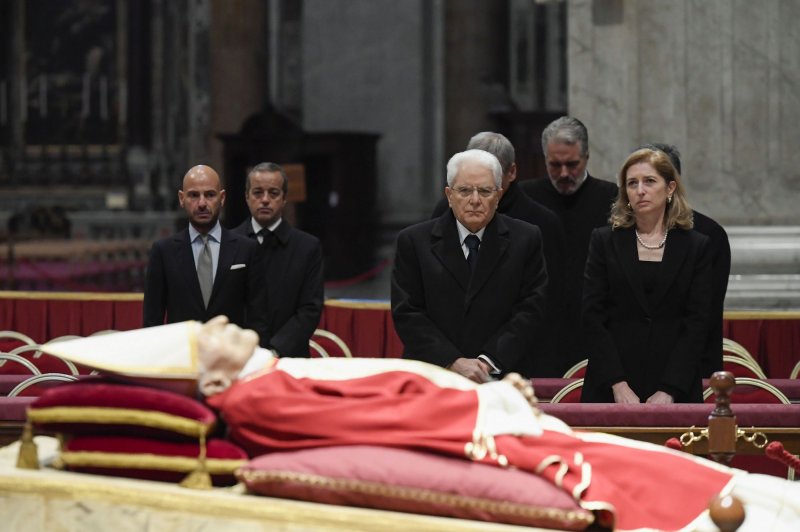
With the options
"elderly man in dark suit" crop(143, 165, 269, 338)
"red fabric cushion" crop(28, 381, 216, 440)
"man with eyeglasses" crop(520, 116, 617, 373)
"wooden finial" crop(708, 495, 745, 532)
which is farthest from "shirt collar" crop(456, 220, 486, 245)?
"wooden finial" crop(708, 495, 745, 532)

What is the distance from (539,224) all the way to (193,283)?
150cm

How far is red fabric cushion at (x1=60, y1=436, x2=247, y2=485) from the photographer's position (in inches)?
132

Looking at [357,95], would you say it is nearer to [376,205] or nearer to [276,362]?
[376,205]

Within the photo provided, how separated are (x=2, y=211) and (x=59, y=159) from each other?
4.19ft

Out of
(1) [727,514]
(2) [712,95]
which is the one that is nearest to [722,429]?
(1) [727,514]

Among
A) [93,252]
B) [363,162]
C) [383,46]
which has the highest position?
[383,46]

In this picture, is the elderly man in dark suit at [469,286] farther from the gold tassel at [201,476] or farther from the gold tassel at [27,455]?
the gold tassel at [27,455]

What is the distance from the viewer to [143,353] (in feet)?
11.3

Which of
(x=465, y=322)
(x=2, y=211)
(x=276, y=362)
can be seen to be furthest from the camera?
(x=2, y=211)

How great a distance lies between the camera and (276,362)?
3.68 m

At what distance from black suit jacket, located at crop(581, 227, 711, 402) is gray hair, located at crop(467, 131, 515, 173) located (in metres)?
0.70

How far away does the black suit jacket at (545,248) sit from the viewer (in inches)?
234

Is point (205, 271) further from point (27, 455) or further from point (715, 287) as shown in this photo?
point (27, 455)

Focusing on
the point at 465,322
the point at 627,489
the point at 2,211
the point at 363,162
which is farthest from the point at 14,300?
the point at 2,211
